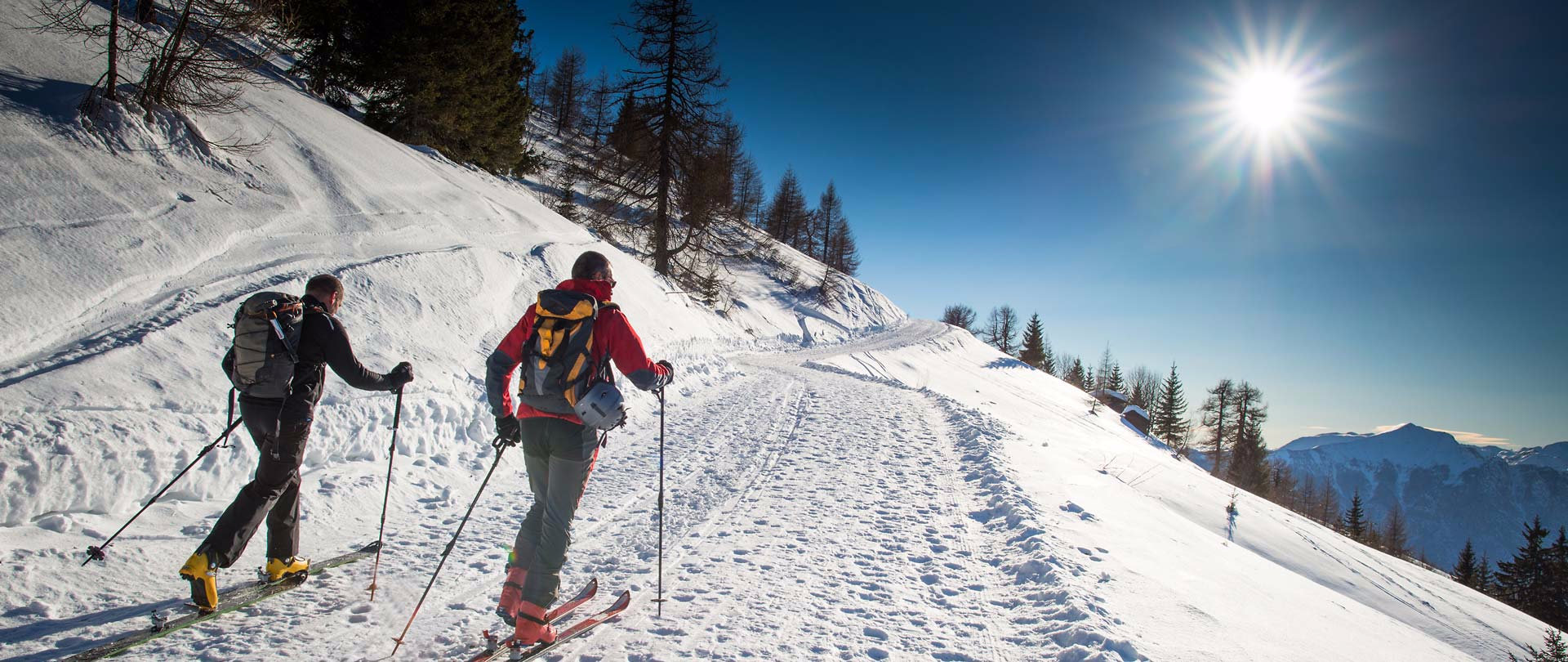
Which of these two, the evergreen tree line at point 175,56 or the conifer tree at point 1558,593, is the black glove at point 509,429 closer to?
the evergreen tree line at point 175,56

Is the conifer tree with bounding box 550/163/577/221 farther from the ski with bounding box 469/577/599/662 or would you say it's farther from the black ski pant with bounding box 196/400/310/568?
the ski with bounding box 469/577/599/662

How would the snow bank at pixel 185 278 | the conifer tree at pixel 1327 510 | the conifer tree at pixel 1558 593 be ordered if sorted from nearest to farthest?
the snow bank at pixel 185 278 → the conifer tree at pixel 1558 593 → the conifer tree at pixel 1327 510

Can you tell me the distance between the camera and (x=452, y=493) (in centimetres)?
557

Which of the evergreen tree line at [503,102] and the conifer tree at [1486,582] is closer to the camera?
the evergreen tree line at [503,102]

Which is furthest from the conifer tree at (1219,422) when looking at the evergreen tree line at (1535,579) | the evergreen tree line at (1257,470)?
the evergreen tree line at (1535,579)

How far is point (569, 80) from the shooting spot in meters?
59.5

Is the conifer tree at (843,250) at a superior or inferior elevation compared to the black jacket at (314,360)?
superior

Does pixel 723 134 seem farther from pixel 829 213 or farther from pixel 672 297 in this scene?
pixel 829 213

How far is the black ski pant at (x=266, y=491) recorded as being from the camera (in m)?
3.25

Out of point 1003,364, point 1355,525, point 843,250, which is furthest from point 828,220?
point 1355,525

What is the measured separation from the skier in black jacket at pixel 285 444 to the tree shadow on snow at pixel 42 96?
284 inches

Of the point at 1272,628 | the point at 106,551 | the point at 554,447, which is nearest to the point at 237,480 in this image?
the point at 106,551

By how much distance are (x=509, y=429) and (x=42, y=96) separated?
9232mm

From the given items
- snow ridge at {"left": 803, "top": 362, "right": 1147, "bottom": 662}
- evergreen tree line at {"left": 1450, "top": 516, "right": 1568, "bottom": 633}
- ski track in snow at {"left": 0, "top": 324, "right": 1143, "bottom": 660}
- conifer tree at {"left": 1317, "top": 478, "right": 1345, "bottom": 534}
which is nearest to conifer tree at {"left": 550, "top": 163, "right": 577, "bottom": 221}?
ski track in snow at {"left": 0, "top": 324, "right": 1143, "bottom": 660}
